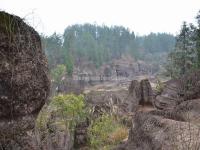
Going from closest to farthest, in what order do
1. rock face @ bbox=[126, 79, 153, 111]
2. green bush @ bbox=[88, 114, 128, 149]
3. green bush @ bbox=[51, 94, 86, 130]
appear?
green bush @ bbox=[88, 114, 128, 149] → rock face @ bbox=[126, 79, 153, 111] → green bush @ bbox=[51, 94, 86, 130]

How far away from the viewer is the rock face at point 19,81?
4.74 metres

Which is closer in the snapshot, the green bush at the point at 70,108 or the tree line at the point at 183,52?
the green bush at the point at 70,108

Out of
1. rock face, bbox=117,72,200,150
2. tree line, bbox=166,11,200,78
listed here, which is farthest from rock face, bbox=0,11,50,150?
tree line, bbox=166,11,200,78

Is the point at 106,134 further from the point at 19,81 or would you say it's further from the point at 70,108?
the point at 19,81

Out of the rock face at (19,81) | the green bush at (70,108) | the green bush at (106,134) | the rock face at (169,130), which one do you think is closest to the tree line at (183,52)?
the green bush at (70,108)

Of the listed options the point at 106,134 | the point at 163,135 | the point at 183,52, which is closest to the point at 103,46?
the point at 183,52

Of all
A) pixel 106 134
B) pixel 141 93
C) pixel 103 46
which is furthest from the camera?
pixel 103 46

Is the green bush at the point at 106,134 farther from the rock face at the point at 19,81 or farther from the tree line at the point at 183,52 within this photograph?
the tree line at the point at 183,52

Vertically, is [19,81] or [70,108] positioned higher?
[19,81]

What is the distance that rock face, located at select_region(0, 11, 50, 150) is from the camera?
4742mm

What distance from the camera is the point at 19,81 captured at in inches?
194

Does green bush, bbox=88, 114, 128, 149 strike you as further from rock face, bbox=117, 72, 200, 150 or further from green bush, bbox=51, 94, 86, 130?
rock face, bbox=117, 72, 200, 150

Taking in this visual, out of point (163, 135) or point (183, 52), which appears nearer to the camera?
point (163, 135)

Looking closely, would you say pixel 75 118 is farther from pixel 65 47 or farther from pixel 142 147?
pixel 65 47
